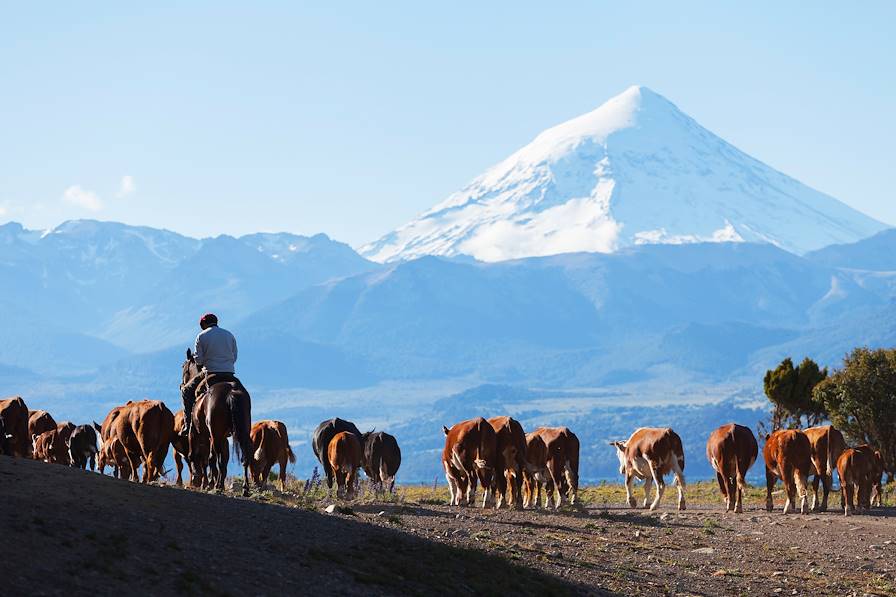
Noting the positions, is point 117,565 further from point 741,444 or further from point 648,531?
point 741,444

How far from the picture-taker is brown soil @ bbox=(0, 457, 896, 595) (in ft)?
57.7

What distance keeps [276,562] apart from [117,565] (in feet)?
7.77

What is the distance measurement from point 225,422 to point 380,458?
35.4ft

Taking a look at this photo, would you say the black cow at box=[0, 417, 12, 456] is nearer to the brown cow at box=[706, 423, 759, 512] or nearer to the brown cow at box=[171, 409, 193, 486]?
the brown cow at box=[171, 409, 193, 486]

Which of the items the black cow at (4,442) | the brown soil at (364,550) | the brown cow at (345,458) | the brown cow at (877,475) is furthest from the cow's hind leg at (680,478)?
the black cow at (4,442)

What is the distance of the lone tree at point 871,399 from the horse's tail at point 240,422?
27.8m

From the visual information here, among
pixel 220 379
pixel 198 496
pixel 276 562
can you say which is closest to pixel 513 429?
pixel 220 379

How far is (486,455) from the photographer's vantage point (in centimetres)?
3188

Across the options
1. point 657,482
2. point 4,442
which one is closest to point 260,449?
point 4,442

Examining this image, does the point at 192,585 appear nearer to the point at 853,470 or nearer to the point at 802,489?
the point at 802,489

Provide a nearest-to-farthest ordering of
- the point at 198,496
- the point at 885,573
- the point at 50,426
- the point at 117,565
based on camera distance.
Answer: the point at 117,565 → the point at 198,496 → the point at 885,573 → the point at 50,426

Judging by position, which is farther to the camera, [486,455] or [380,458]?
[380,458]

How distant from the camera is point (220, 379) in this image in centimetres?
2781

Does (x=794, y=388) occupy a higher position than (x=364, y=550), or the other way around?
(x=794, y=388)
